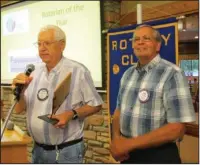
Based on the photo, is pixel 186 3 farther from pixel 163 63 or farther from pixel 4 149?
pixel 4 149

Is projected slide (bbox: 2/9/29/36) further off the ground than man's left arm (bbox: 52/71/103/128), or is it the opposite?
projected slide (bbox: 2/9/29/36)

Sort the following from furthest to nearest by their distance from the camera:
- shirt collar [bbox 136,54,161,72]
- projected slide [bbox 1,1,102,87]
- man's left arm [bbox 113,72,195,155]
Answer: projected slide [bbox 1,1,102,87]
shirt collar [bbox 136,54,161,72]
man's left arm [bbox 113,72,195,155]

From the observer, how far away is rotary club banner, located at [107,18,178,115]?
226 centimetres

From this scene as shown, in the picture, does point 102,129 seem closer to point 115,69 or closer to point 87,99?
point 115,69

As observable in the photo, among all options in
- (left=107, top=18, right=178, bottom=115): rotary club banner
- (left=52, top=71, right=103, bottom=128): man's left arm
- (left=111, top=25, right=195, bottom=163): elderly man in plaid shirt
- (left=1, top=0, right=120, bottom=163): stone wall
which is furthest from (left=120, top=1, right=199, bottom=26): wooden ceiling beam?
(left=52, top=71, right=103, bottom=128): man's left arm

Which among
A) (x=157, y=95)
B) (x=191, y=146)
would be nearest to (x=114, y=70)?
(x=157, y=95)

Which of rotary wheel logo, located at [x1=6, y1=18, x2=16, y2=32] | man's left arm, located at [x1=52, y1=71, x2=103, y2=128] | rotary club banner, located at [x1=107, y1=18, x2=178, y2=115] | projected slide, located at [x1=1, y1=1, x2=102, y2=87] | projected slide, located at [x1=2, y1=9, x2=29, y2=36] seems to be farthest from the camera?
rotary wheel logo, located at [x1=6, y1=18, x2=16, y2=32]

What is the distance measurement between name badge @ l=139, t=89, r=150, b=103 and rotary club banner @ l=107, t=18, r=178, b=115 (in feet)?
1.67

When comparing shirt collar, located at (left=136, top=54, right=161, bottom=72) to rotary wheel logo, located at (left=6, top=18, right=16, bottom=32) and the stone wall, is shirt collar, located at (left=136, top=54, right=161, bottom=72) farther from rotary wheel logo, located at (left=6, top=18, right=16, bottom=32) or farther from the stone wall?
rotary wheel logo, located at (left=6, top=18, right=16, bottom=32)

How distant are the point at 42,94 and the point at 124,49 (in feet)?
2.89

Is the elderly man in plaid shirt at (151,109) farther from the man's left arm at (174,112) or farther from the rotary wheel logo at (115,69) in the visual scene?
the rotary wheel logo at (115,69)

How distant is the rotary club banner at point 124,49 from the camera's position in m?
2.26

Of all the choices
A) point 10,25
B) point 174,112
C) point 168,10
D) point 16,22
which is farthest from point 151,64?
point 10,25

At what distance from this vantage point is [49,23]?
3666 mm
